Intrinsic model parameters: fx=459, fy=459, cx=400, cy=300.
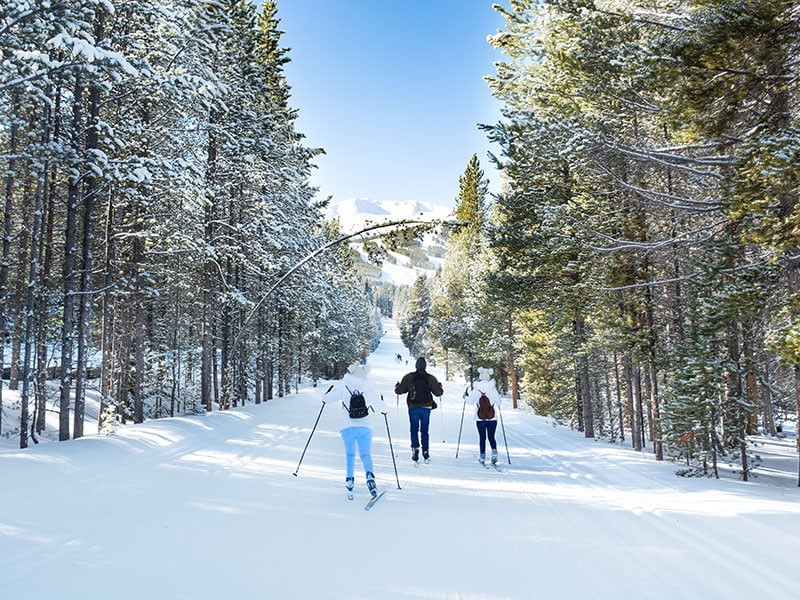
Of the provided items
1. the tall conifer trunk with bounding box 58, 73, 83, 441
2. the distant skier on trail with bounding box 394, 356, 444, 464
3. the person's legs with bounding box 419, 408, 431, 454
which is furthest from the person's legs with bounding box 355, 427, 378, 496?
the tall conifer trunk with bounding box 58, 73, 83, 441

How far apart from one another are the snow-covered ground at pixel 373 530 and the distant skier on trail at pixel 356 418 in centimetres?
41

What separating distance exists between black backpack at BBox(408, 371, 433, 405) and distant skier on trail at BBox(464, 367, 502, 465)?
87 cm

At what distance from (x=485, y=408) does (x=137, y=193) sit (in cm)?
892

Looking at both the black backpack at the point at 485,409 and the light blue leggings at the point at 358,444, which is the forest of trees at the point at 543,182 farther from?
the light blue leggings at the point at 358,444

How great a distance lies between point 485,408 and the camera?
9.42m

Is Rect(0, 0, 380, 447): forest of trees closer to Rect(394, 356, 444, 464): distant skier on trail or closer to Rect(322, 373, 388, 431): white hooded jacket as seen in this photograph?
Rect(322, 373, 388, 431): white hooded jacket

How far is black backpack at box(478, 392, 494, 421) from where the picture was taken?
30.8 feet

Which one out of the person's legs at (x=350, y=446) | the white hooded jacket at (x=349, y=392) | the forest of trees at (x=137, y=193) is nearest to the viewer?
the person's legs at (x=350, y=446)

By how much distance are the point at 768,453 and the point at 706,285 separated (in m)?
9.07

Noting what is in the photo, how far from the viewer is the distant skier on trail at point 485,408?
941cm

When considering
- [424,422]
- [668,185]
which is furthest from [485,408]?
[668,185]

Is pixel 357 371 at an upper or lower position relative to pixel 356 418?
upper

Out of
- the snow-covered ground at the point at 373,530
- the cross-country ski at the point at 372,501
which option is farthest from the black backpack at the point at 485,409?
the cross-country ski at the point at 372,501

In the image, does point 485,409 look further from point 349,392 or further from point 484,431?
point 349,392
